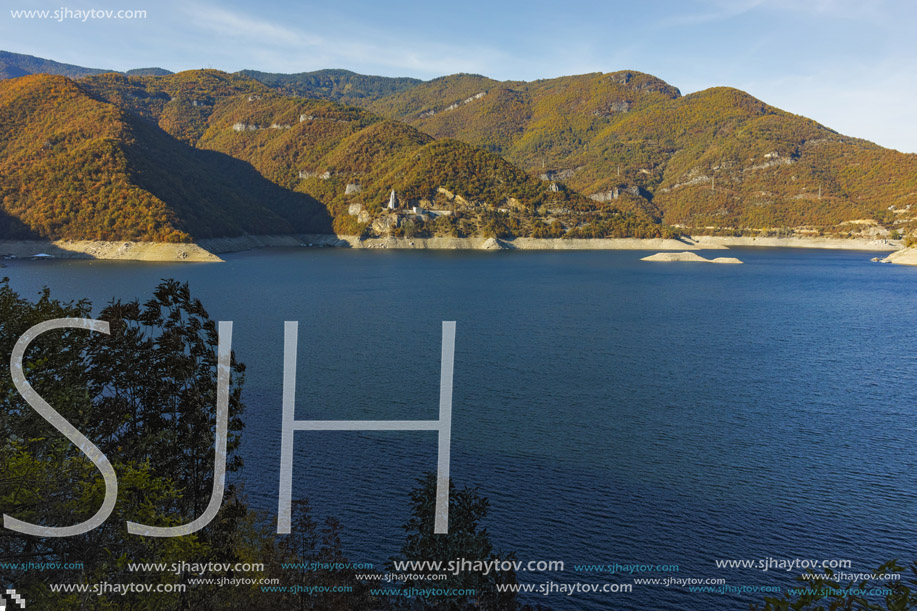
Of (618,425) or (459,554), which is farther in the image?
(618,425)

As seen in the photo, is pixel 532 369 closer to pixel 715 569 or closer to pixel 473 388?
pixel 473 388

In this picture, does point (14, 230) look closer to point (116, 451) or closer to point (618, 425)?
point (618, 425)

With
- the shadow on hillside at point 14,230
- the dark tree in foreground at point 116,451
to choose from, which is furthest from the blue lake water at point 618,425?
the shadow on hillside at point 14,230

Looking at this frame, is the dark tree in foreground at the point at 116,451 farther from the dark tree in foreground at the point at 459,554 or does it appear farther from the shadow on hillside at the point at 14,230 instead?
the shadow on hillside at the point at 14,230

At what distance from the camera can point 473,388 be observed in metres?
40.4

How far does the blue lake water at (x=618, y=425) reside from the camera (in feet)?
69.8

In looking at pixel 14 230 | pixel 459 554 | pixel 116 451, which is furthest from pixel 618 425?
pixel 14 230

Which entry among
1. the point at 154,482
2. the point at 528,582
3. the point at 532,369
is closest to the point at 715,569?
the point at 528,582

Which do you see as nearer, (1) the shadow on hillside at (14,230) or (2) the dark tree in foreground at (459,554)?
(2) the dark tree in foreground at (459,554)

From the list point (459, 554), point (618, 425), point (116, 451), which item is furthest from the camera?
point (618, 425)

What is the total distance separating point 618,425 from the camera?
110 ft

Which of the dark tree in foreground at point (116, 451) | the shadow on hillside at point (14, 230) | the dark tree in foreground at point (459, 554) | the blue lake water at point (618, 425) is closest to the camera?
the dark tree in foreground at point (116, 451)

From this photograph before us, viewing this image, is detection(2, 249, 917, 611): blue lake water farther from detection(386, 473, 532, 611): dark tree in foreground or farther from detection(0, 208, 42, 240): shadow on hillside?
detection(0, 208, 42, 240): shadow on hillside

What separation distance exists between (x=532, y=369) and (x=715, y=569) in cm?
2700
